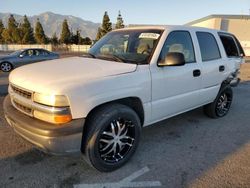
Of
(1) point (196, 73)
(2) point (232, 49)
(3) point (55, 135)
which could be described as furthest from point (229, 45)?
(3) point (55, 135)

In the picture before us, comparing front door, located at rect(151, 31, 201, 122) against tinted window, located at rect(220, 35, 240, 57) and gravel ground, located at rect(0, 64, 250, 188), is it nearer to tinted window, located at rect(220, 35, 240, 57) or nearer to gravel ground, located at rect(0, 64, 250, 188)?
gravel ground, located at rect(0, 64, 250, 188)

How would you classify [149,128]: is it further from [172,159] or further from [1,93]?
[1,93]

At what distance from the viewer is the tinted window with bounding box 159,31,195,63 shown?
12.0 ft

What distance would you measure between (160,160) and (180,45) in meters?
1.88

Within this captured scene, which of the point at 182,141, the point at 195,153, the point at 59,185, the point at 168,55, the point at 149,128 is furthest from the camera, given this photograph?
the point at 149,128

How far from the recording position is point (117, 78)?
298cm

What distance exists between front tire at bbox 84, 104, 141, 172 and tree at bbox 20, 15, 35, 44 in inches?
2458

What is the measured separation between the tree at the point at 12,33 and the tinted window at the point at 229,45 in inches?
2492

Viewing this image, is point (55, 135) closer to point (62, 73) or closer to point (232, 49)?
point (62, 73)

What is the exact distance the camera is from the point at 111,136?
310 cm

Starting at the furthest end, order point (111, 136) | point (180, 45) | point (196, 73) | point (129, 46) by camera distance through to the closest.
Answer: point (196, 73), point (180, 45), point (129, 46), point (111, 136)

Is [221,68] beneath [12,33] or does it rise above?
beneath

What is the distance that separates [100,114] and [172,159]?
1354 millimetres

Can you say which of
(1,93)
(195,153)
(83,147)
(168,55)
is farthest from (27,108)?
(1,93)
